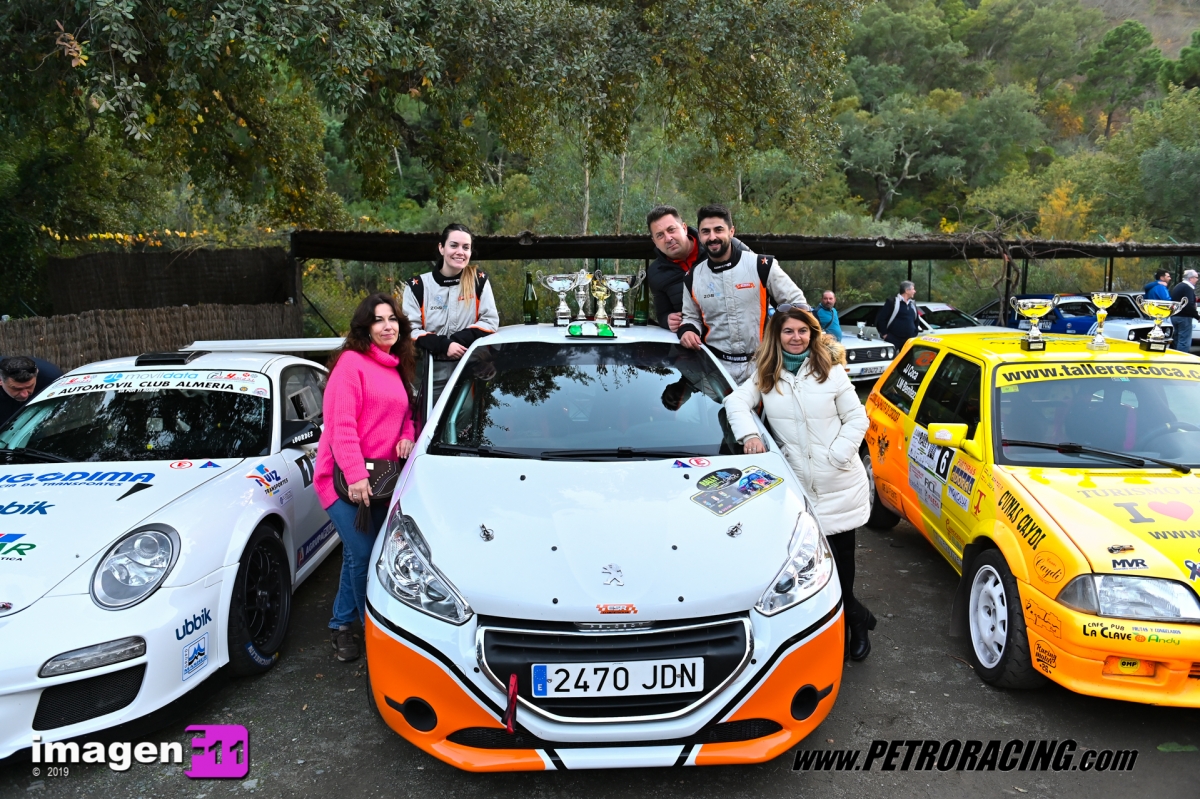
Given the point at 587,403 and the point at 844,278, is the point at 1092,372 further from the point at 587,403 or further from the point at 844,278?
the point at 844,278

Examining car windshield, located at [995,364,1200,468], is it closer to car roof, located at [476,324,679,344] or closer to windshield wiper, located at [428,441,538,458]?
car roof, located at [476,324,679,344]

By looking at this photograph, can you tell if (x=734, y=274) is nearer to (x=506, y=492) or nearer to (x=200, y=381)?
(x=506, y=492)

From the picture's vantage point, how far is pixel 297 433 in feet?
13.8

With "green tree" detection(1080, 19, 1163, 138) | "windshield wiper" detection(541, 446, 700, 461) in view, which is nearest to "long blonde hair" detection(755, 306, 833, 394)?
"windshield wiper" detection(541, 446, 700, 461)

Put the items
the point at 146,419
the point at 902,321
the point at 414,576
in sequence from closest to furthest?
the point at 414,576 < the point at 146,419 < the point at 902,321

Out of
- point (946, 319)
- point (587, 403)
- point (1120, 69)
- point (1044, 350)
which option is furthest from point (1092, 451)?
point (1120, 69)

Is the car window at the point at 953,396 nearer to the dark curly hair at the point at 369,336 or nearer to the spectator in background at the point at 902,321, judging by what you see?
Answer: the dark curly hair at the point at 369,336

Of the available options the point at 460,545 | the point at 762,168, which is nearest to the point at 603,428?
the point at 460,545

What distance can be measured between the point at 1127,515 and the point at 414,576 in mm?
2783

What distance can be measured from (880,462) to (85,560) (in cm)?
437

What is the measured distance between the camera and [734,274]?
14.9 ft

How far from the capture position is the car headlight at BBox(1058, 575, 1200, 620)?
2768 millimetres

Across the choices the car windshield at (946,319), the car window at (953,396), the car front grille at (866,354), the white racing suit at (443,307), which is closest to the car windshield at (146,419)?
the white racing suit at (443,307)

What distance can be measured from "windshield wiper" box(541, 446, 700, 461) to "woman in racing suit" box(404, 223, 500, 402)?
1873 millimetres
